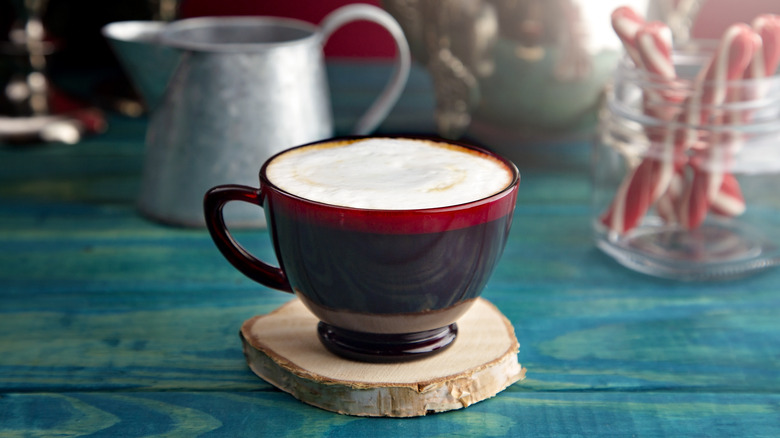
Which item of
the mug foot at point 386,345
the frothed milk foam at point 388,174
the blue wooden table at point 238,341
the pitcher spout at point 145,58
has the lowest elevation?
the blue wooden table at point 238,341

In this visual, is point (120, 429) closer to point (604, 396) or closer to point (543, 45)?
point (604, 396)

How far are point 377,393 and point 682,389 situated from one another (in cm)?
18

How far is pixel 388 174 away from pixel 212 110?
0.27 m

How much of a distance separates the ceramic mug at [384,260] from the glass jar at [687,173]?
212 millimetres

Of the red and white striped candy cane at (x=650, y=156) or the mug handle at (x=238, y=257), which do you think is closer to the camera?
the mug handle at (x=238, y=257)

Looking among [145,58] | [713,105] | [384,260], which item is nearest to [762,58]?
[713,105]

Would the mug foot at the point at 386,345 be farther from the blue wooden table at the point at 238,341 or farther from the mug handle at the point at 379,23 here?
the mug handle at the point at 379,23

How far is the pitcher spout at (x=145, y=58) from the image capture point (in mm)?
681

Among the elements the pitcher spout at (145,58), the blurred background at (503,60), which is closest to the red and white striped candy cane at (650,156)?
the blurred background at (503,60)

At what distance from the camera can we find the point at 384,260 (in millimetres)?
423

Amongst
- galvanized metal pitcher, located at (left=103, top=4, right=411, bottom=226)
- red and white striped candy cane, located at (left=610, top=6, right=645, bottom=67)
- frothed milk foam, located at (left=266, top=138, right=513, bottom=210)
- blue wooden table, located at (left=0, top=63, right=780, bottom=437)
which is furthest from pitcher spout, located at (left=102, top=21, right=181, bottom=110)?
red and white striped candy cane, located at (left=610, top=6, right=645, bottom=67)

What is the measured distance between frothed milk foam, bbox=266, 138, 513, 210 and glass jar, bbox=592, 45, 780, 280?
21 centimetres

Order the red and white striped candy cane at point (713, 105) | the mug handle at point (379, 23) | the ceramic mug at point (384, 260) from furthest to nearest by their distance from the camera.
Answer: the mug handle at point (379, 23) < the red and white striped candy cane at point (713, 105) < the ceramic mug at point (384, 260)

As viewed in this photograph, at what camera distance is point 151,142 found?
0.72m
